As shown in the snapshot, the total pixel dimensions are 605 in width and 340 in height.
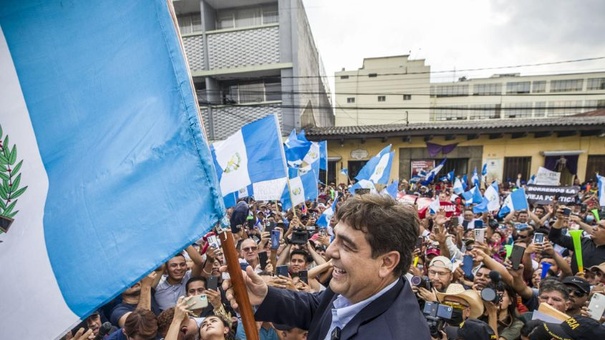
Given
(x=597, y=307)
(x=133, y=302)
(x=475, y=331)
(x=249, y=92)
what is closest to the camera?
(x=475, y=331)

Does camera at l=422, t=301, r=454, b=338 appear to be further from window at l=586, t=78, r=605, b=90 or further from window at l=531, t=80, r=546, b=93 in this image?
window at l=586, t=78, r=605, b=90

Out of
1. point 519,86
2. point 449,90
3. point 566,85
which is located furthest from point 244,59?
point 566,85

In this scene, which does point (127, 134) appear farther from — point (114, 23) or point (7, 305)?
point (7, 305)

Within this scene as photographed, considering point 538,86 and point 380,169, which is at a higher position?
point 538,86

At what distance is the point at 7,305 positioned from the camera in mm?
1292

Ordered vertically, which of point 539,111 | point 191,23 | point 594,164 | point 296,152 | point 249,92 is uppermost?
point 191,23

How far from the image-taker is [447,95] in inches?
1677

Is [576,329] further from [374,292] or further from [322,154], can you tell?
[322,154]

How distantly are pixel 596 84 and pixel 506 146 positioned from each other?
38.0m

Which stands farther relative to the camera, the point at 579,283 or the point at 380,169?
the point at 380,169

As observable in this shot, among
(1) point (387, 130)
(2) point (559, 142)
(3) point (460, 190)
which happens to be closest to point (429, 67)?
(2) point (559, 142)

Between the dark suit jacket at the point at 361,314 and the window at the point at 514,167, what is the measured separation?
19909 mm

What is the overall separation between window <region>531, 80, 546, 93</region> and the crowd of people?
47.0 metres

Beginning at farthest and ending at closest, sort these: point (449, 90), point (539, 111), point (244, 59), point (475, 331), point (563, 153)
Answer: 1. point (449, 90)
2. point (539, 111)
3. point (563, 153)
4. point (244, 59)
5. point (475, 331)
